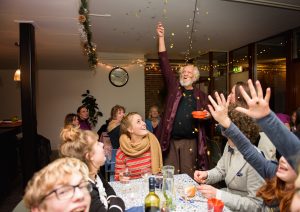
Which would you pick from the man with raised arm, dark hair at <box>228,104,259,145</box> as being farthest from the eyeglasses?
the man with raised arm

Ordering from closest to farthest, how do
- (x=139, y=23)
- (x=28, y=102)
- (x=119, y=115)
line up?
(x=28, y=102)
(x=119, y=115)
(x=139, y=23)

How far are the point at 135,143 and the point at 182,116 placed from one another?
24.1 inches

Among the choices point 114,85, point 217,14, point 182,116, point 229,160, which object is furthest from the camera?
point 114,85

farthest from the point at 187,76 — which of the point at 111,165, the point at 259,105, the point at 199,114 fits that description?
the point at 259,105

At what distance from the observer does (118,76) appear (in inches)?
279

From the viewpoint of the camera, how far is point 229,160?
191cm

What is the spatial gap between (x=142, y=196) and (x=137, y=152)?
72 cm

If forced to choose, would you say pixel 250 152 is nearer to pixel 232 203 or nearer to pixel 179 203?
pixel 232 203

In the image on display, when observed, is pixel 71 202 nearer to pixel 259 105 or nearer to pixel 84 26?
pixel 259 105

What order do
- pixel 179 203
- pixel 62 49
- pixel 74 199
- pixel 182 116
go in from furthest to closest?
pixel 62 49
pixel 182 116
pixel 179 203
pixel 74 199

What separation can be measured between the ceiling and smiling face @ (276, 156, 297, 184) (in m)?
2.36

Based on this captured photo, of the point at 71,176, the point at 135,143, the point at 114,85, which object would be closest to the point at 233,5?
the point at 135,143

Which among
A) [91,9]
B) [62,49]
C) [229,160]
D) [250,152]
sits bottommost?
[229,160]

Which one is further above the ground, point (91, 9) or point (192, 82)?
point (91, 9)
